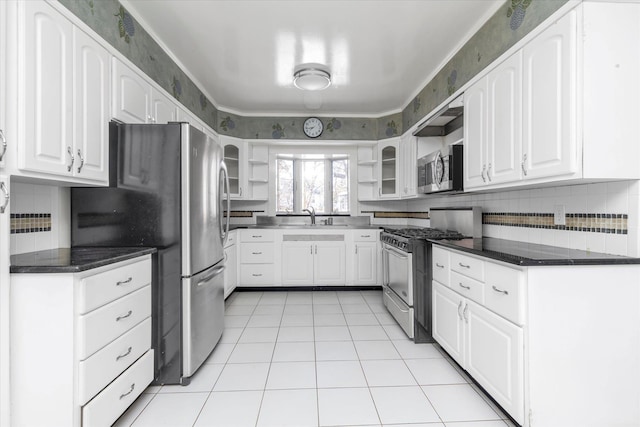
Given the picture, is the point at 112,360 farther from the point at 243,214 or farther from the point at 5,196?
the point at 243,214

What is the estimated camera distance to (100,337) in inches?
58.5

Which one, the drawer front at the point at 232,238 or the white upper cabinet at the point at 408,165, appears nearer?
the white upper cabinet at the point at 408,165

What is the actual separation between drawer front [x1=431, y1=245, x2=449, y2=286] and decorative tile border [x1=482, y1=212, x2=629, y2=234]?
0.57 meters

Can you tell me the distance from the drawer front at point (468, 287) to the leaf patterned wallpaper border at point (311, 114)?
1.51 m

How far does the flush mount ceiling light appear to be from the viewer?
314cm

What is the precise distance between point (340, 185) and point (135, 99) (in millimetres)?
3232

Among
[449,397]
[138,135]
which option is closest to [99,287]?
[138,135]

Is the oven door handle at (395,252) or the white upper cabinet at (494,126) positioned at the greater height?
the white upper cabinet at (494,126)

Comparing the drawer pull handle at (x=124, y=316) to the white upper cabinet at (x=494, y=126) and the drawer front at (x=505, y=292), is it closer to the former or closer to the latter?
the drawer front at (x=505, y=292)

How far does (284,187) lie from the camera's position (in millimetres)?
4977

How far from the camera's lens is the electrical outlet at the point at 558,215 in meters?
1.93

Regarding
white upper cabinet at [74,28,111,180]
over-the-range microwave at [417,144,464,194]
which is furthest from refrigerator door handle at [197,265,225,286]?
over-the-range microwave at [417,144,464,194]

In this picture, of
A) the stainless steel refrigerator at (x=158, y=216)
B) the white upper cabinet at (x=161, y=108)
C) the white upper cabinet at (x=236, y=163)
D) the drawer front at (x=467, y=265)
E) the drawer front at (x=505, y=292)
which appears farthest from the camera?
the white upper cabinet at (x=236, y=163)

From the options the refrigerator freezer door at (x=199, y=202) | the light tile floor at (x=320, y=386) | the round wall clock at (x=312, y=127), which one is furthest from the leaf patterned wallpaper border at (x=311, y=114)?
the light tile floor at (x=320, y=386)
